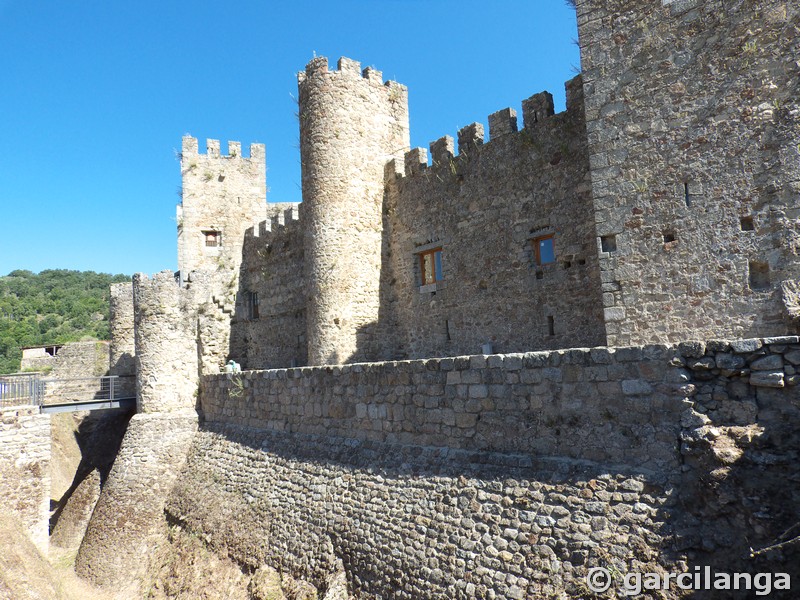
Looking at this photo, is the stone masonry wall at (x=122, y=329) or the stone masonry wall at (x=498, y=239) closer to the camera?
the stone masonry wall at (x=498, y=239)

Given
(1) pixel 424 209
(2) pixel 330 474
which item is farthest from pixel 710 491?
(1) pixel 424 209

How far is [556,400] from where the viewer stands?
21.4 feet

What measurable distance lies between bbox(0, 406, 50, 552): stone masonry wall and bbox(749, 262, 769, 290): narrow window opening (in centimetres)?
1438

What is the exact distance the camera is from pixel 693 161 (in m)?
7.32

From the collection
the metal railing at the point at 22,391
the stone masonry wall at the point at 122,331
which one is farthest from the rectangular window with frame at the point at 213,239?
the metal railing at the point at 22,391

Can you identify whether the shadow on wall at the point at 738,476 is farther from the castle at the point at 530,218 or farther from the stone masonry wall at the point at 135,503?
the stone masonry wall at the point at 135,503

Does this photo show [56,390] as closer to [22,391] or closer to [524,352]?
[22,391]

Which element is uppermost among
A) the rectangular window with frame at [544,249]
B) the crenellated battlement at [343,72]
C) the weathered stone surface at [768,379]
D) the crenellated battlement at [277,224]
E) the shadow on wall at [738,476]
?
the crenellated battlement at [343,72]

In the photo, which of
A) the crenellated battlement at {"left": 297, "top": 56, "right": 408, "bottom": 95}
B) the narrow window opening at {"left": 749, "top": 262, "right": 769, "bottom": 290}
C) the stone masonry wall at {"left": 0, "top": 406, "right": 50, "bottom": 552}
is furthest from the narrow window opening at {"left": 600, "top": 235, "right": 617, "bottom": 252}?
the stone masonry wall at {"left": 0, "top": 406, "right": 50, "bottom": 552}

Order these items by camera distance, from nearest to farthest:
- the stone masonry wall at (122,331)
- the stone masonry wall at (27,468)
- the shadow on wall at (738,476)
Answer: the shadow on wall at (738,476)
the stone masonry wall at (27,468)
the stone masonry wall at (122,331)

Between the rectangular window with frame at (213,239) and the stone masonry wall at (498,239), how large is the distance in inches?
267

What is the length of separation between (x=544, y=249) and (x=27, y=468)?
12.3 meters

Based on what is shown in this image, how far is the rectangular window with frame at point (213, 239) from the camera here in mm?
18156

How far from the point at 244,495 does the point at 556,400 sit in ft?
21.5
